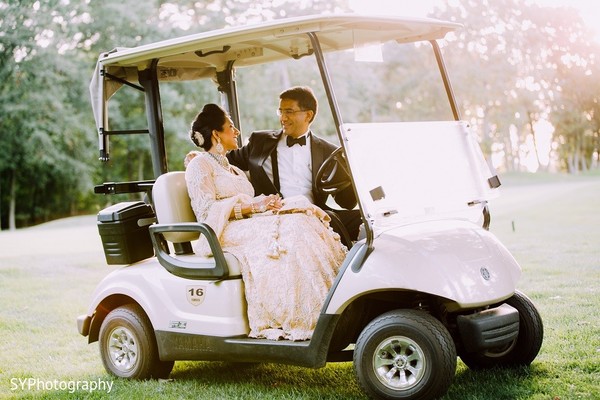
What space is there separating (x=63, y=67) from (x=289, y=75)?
32.1ft

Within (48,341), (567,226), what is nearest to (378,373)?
(48,341)

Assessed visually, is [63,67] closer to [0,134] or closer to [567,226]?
[0,134]

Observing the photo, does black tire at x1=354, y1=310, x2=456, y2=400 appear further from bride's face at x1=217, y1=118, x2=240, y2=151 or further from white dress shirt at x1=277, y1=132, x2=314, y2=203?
bride's face at x1=217, y1=118, x2=240, y2=151

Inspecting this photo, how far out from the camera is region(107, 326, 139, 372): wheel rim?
509 centimetres

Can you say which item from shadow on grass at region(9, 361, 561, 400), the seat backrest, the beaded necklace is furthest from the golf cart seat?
shadow on grass at region(9, 361, 561, 400)

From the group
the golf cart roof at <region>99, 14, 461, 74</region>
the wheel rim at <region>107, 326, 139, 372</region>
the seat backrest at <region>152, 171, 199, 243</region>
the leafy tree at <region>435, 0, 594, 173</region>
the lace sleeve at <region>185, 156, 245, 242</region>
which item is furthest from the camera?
the leafy tree at <region>435, 0, 594, 173</region>

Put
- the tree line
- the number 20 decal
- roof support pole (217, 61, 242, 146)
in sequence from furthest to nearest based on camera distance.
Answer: the tree line
roof support pole (217, 61, 242, 146)
the number 20 decal

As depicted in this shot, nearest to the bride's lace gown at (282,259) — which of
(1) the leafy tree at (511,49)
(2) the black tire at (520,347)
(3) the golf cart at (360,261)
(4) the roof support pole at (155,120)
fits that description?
(3) the golf cart at (360,261)

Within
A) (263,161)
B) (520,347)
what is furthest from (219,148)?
(520,347)

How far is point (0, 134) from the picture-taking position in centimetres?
3278

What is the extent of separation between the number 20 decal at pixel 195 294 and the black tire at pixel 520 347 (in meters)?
1.59

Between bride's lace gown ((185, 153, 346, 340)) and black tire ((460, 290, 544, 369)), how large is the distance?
103 centimetres

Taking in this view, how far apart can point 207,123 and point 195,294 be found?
1133mm

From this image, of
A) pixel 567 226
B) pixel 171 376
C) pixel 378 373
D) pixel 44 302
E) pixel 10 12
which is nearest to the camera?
pixel 378 373
